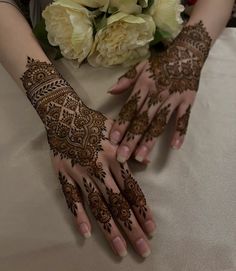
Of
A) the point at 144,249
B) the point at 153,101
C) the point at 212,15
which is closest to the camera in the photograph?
the point at 144,249

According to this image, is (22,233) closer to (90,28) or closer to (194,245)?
(194,245)

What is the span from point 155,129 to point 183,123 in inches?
2.3

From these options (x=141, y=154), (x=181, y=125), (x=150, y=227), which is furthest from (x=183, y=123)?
(x=150, y=227)

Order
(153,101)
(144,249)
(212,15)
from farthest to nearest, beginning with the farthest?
(212,15)
(153,101)
(144,249)

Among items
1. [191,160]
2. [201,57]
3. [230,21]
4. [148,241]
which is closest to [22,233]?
[148,241]

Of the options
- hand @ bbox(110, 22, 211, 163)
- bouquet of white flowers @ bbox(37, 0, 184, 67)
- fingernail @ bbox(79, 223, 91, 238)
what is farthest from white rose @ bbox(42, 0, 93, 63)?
fingernail @ bbox(79, 223, 91, 238)

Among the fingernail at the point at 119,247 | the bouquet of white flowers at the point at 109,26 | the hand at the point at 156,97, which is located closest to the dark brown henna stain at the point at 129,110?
the hand at the point at 156,97

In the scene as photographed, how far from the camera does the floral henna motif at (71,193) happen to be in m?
0.81

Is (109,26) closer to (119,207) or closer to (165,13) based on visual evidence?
(165,13)

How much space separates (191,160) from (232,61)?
0.91ft

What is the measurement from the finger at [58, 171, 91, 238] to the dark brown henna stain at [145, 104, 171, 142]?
0.16 metres

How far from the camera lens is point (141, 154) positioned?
84 cm

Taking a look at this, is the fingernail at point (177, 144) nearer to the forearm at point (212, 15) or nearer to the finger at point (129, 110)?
the finger at point (129, 110)

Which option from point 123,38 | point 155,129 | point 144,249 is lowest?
Result: point 144,249
